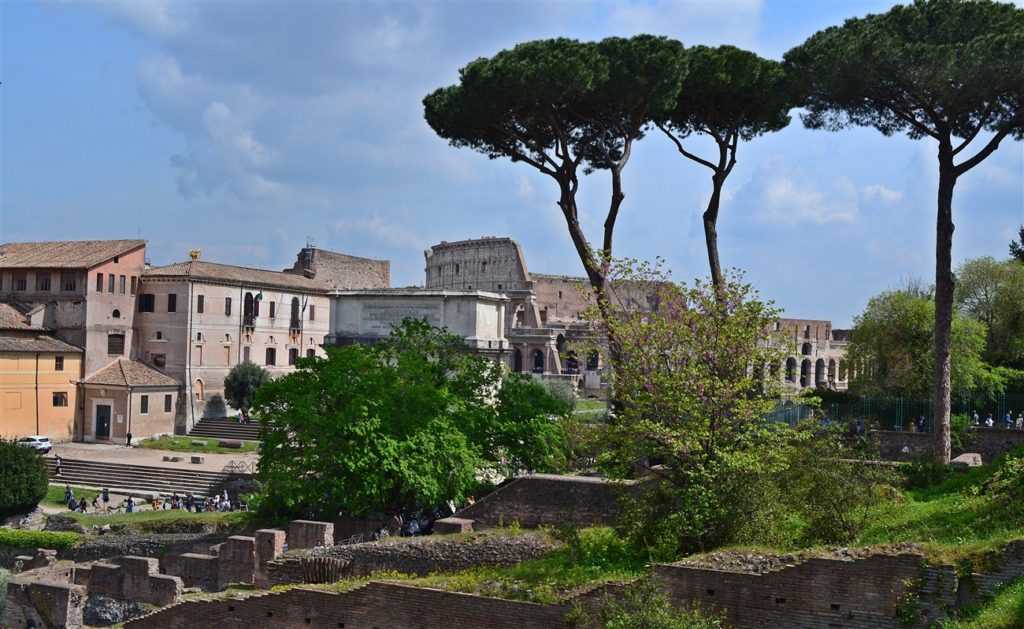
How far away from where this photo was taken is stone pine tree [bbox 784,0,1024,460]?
59.9 feet

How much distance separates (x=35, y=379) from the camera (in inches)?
1491

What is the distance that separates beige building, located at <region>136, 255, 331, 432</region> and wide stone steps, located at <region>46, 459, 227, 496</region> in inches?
332

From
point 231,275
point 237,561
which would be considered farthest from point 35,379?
point 237,561

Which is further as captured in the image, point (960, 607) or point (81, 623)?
point (81, 623)

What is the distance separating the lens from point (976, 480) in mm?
15469

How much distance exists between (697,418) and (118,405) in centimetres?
3100

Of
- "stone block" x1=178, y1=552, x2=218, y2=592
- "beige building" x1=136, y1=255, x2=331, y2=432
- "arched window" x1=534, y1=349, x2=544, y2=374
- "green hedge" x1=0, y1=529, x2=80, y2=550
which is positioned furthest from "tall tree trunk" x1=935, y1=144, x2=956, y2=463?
"arched window" x1=534, y1=349, x2=544, y2=374

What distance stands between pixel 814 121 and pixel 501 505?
10.0m

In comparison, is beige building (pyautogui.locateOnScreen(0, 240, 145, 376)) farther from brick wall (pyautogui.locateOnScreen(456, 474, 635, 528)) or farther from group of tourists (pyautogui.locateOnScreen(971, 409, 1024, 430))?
group of tourists (pyautogui.locateOnScreen(971, 409, 1024, 430))

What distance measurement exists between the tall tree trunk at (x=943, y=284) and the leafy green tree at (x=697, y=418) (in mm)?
5947

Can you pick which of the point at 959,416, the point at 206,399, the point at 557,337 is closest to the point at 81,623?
the point at 959,416

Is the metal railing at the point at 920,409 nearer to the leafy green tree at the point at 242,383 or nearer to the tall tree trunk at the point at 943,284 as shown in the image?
the tall tree trunk at the point at 943,284

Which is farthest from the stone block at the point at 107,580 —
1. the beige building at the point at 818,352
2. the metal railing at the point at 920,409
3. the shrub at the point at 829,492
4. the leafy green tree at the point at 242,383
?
the beige building at the point at 818,352

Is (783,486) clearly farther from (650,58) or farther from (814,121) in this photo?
(650,58)
